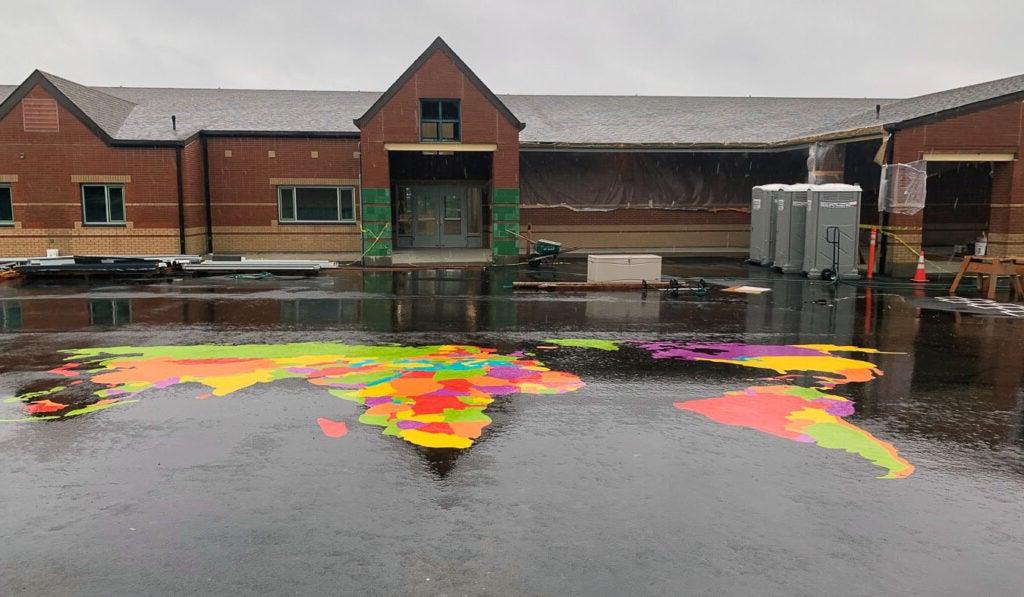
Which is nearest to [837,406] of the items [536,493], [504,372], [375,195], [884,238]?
[504,372]

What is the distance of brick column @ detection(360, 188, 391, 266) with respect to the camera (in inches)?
1022

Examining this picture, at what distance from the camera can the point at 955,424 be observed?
7336 millimetres

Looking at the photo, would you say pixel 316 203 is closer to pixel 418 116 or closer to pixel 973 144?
pixel 418 116

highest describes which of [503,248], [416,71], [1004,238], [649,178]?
[416,71]

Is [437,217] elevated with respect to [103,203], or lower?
lower

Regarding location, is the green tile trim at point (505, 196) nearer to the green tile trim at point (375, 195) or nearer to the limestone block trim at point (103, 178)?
the green tile trim at point (375, 195)

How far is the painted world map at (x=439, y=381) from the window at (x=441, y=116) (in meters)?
16.3

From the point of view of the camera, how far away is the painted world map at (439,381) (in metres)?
7.16

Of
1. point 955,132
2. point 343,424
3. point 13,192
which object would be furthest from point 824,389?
point 13,192

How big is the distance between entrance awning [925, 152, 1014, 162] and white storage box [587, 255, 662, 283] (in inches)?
416

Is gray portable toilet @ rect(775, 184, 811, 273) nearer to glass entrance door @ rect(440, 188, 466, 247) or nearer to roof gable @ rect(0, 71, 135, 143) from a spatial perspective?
glass entrance door @ rect(440, 188, 466, 247)

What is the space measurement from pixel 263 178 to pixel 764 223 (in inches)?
728

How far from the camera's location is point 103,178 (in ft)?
85.3

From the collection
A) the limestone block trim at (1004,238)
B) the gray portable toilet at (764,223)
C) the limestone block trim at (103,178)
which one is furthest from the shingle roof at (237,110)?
the limestone block trim at (1004,238)
